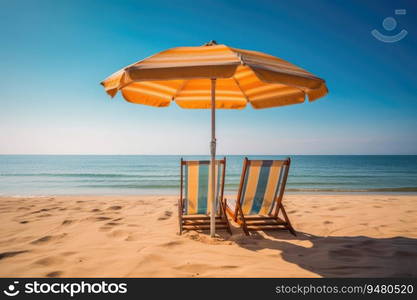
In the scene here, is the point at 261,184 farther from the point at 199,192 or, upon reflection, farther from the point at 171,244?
the point at 171,244

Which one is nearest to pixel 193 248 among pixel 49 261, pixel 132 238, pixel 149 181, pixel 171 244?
pixel 171 244

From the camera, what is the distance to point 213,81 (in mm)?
3117

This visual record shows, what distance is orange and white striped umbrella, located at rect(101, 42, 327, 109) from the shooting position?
84.7 inches

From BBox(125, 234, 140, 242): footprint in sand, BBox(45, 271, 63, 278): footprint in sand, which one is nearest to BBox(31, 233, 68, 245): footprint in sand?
BBox(125, 234, 140, 242): footprint in sand

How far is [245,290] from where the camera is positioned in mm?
1945

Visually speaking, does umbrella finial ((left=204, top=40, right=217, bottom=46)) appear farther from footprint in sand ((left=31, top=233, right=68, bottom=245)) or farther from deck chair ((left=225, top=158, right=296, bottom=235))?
footprint in sand ((left=31, top=233, right=68, bottom=245))

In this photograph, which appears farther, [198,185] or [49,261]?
[198,185]

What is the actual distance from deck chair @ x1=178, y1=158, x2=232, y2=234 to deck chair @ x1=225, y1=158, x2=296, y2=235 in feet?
0.89

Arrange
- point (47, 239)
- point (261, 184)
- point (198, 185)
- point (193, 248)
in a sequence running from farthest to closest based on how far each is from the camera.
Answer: point (198, 185) < point (261, 184) < point (47, 239) < point (193, 248)

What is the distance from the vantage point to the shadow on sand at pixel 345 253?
2271 millimetres

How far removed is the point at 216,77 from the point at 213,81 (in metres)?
1.00

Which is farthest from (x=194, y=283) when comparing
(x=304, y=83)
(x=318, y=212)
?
(x=318, y=212)

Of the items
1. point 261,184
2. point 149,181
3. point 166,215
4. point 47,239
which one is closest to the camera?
point 47,239

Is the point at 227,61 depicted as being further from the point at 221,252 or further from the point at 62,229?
the point at 62,229
